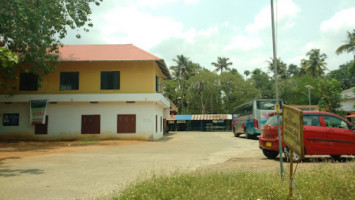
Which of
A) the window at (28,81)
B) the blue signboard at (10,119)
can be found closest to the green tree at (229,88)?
the window at (28,81)

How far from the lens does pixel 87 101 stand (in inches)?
874

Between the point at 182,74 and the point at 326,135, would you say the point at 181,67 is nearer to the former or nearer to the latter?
the point at 182,74

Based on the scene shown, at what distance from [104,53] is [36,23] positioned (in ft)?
25.7

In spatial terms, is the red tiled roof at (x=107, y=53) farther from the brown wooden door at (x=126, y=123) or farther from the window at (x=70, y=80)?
the brown wooden door at (x=126, y=123)

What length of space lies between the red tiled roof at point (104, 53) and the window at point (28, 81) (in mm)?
2838

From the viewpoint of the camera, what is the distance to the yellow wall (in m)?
22.5

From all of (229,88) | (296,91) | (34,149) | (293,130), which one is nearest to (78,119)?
(34,149)

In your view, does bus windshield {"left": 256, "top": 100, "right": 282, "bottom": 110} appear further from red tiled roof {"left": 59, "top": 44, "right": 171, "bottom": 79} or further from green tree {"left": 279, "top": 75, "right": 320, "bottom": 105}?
green tree {"left": 279, "top": 75, "right": 320, "bottom": 105}

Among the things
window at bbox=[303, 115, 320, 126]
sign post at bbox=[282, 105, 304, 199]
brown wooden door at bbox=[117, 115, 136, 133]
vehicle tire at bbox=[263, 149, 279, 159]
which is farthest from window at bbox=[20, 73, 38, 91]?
sign post at bbox=[282, 105, 304, 199]

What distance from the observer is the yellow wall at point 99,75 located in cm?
2248

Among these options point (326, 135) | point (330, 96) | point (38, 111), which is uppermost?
point (330, 96)

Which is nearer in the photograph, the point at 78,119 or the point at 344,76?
the point at 78,119

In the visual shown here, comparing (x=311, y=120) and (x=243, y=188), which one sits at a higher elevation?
(x=311, y=120)

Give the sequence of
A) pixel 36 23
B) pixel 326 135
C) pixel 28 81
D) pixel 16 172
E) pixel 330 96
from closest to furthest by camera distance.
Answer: pixel 16 172 → pixel 326 135 → pixel 36 23 → pixel 28 81 → pixel 330 96
